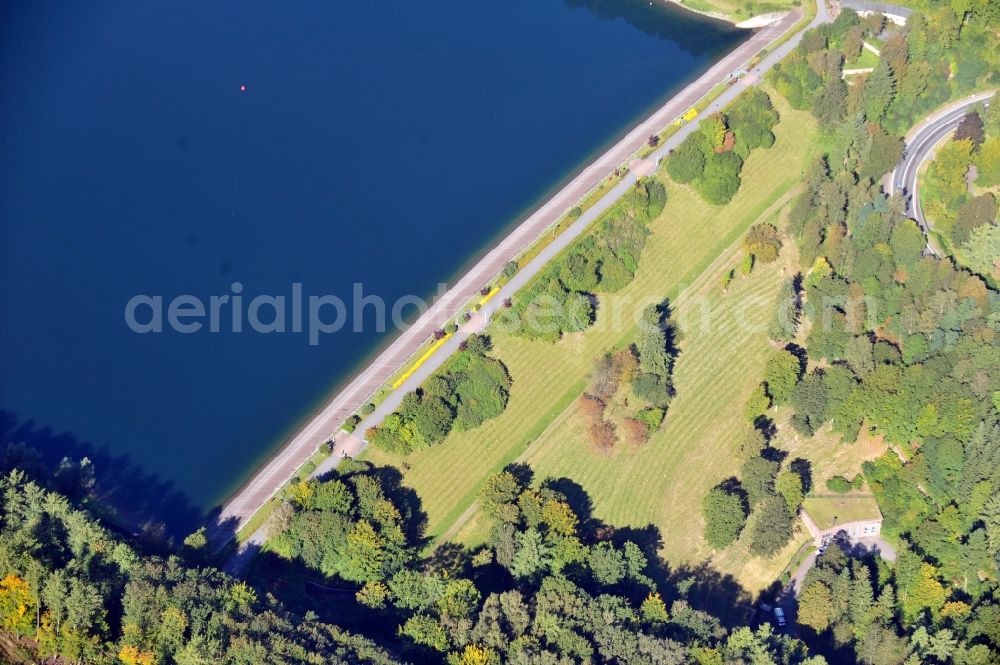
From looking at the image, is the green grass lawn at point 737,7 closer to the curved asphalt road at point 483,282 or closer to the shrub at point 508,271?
the curved asphalt road at point 483,282

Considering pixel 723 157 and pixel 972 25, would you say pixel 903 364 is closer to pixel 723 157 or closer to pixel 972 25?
pixel 723 157

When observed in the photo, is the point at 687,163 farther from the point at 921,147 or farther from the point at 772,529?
the point at 772,529

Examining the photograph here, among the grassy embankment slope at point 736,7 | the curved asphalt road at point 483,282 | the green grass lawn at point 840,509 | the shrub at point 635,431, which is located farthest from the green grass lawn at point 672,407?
the grassy embankment slope at point 736,7

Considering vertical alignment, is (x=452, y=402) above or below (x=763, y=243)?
below

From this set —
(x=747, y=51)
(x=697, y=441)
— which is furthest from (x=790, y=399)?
(x=747, y=51)

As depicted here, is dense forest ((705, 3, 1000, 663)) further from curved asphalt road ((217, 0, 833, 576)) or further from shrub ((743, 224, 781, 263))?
curved asphalt road ((217, 0, 833, 576))

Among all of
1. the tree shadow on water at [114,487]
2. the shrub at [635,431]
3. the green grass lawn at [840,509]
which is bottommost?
the tree shadow on water at [114,487]

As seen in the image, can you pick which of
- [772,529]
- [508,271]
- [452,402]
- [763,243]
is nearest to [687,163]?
[763,243]
